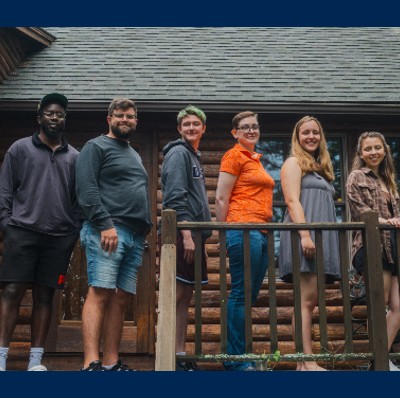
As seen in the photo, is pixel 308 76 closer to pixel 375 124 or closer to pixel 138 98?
pixel 375 124

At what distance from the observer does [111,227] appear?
3.92 m

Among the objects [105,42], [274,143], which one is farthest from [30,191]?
[105,42]

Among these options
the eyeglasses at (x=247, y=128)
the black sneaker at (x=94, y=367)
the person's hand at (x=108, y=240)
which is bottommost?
the black sneaker at (x=94, y=367)

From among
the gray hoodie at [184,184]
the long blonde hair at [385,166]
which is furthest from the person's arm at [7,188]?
the long blonde hair at [385,166]

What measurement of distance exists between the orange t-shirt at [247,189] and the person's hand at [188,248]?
1.08 ft

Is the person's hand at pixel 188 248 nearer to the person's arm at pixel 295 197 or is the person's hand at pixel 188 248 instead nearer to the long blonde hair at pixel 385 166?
the person's arm at pixel 295 197

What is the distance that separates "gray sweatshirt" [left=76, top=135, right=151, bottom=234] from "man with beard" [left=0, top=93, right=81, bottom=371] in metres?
0.28

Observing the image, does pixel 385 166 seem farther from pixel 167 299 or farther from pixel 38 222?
pixel 38 222

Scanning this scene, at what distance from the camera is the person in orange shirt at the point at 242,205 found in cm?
408

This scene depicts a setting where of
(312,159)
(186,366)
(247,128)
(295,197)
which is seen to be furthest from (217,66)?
(186,366)

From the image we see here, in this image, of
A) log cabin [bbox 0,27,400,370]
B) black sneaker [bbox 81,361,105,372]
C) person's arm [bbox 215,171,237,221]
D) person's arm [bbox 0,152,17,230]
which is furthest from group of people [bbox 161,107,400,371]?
log cabin [bbox 0,27,400,370]

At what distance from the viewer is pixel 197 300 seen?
3.77 meters

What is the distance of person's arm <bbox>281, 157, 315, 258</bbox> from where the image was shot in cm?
415

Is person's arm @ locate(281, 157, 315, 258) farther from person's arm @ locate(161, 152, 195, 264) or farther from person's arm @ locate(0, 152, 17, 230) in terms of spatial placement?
person's arm @ locate(0, 152, 17, 230)
